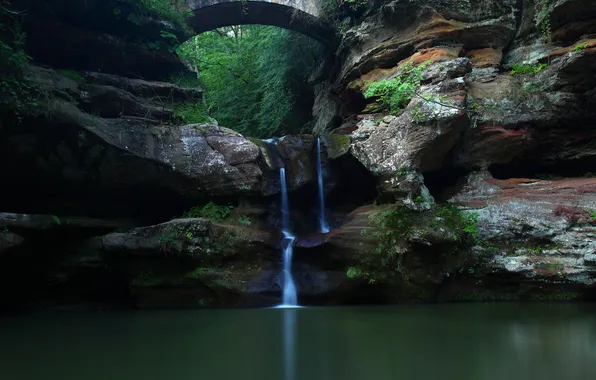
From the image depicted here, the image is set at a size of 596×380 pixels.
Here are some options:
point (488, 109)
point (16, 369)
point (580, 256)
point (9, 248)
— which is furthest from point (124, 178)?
point (580, 256)

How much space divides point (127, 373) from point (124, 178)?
21.8 feet

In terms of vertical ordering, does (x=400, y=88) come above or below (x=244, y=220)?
above

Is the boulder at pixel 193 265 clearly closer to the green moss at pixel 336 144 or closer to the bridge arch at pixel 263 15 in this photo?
the green moss at pixel 336 144

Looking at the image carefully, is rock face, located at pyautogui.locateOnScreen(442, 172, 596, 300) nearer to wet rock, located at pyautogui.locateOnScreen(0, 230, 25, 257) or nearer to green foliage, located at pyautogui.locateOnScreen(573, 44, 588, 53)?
green foliage, located at pyautogui.locateOnScreen(573, 44, 588, 53)

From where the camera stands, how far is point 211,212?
9414 mm

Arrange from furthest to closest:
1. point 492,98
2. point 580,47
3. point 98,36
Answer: point 98,36 < point 492,98 < point 580,47

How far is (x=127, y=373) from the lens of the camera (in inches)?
138

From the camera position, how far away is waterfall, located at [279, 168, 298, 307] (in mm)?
8391

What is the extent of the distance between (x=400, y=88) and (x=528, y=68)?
3357 millimetres

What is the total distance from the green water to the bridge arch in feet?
30.0

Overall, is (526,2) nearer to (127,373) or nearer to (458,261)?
(458,261)

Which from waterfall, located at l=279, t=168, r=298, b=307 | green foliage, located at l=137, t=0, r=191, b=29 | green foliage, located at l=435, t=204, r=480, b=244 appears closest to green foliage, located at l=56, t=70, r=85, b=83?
green foliage, located at l=137, t=0, r=191, b=29

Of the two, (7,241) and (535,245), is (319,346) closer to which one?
(535,245)

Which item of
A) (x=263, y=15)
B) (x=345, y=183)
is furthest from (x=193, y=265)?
(x=263, y=15)
